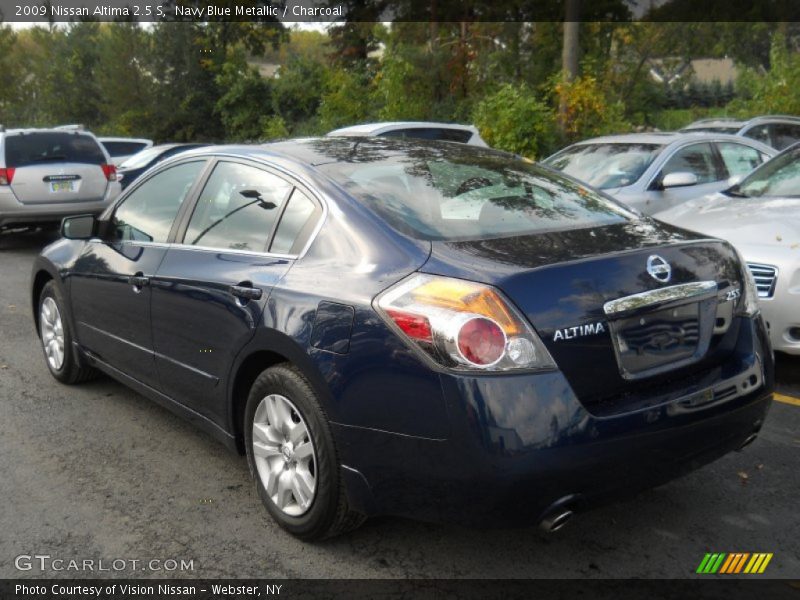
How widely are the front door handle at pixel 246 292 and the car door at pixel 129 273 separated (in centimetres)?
83

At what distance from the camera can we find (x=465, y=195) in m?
3.74

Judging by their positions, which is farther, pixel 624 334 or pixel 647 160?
pixel 647 160

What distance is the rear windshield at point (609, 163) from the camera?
29.0 feet

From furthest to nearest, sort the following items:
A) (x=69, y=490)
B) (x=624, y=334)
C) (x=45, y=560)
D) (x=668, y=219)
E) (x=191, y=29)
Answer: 1. (x=191, y=29)
2. (x=668, y=219)
3. (x=69, y=490)
4. (x=45, y=560)
5. (x=624, y=334)

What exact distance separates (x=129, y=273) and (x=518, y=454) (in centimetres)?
258

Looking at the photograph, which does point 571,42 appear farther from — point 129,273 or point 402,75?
point 129,273

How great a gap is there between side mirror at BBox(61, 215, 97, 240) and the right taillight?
9.09 feet

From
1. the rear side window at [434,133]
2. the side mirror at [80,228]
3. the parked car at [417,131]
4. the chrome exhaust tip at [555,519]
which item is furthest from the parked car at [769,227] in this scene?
the rear side window at [434,133]

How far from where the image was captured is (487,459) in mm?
2752

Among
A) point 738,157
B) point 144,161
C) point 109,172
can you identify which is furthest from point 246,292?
point 144,161

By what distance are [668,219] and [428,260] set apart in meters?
3.83

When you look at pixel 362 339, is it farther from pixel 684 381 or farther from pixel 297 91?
pixel 297 91

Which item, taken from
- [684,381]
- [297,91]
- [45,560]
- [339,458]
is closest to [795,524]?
[684,381]

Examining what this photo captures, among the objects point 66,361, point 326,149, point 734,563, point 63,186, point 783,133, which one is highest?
point 326,149
